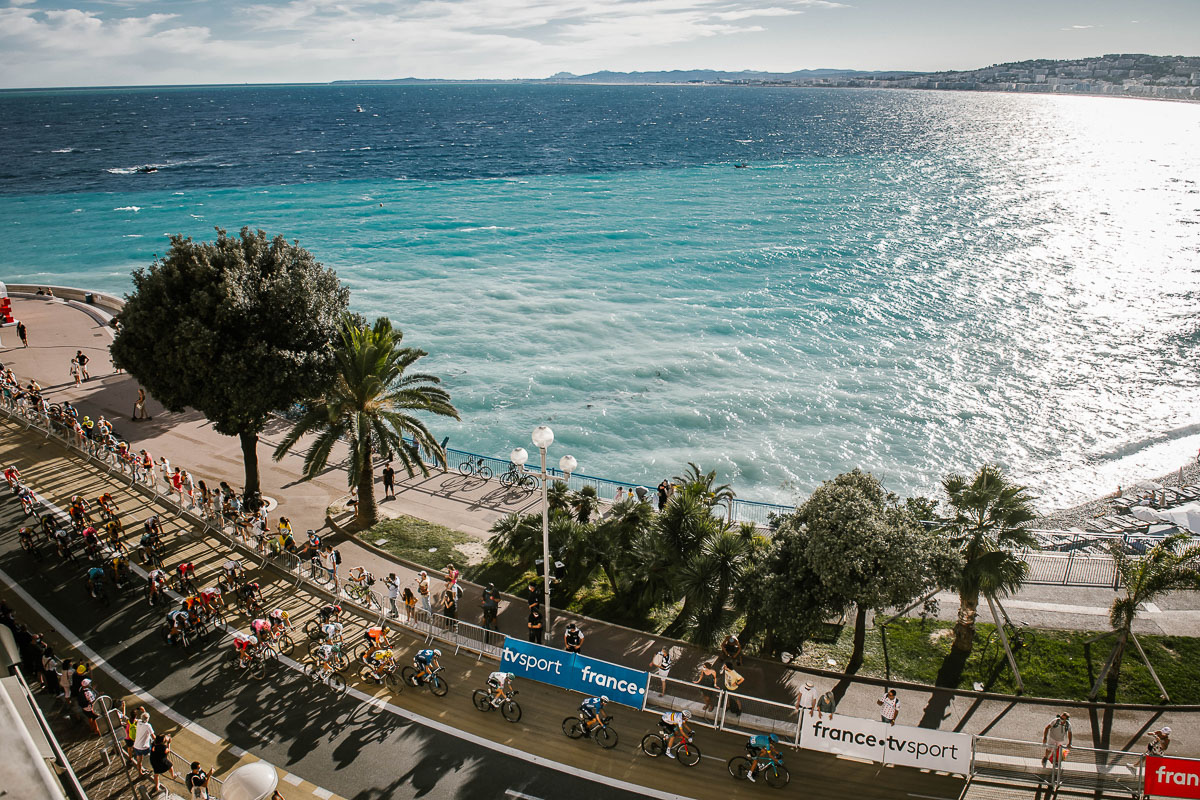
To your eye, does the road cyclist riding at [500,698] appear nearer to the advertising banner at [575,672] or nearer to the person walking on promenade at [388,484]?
the advertising banner at [575,672]

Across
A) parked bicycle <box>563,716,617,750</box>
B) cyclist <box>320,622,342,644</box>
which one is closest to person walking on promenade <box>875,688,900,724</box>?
parked bicycle <box>563,716,617,750</box>

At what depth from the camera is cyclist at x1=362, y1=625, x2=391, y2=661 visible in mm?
17016

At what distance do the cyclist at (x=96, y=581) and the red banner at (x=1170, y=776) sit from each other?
24103 mm

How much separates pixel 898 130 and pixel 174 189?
570ft

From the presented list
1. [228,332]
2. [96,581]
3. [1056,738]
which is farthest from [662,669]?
[228,332]

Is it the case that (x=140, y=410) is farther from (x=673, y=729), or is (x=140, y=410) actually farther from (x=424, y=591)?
(x=673, y=729)

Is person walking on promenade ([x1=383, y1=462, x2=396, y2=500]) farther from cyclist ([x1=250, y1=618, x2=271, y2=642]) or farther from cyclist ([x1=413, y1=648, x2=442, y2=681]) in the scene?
cyclist ([x1=413, y1=648, x2=442, y2=681])

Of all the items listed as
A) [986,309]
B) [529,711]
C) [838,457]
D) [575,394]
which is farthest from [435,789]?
[986,309]

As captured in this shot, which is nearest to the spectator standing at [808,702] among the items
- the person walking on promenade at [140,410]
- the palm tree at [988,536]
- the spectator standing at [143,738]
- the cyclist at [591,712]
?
the cyclist at [591,712]

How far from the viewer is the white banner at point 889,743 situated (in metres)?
14.5

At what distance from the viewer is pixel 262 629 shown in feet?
56.5

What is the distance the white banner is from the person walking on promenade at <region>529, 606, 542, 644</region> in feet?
21.1

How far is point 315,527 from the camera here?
24.4 m

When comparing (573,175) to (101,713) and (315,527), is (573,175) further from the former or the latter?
(101,713)
